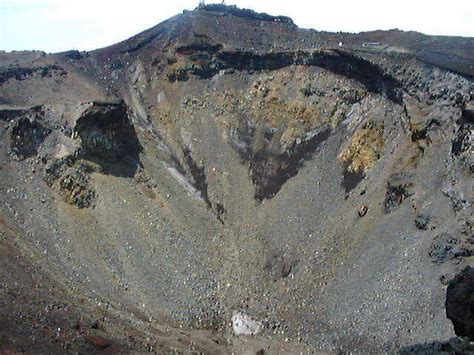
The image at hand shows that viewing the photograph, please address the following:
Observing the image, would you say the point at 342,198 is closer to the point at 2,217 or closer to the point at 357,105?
the point at 357,105

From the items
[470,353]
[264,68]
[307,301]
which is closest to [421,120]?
[307,301]

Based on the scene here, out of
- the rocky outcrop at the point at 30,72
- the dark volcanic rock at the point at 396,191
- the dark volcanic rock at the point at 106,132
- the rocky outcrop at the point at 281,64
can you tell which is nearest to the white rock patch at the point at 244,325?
the dark volcanic rock at the point at 396,191

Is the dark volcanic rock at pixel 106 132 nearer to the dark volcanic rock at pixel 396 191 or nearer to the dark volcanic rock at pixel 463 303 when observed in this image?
the dark volcanic rock at pixel 396 191

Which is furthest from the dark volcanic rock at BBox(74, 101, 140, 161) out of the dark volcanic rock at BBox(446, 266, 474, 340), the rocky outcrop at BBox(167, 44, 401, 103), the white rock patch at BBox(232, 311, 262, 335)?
the dark volcanic rock at BBox(446, 266, 474, 340)

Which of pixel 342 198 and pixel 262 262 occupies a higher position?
pixel 342 198

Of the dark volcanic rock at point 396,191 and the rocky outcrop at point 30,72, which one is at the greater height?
the rocky outcrop at point 30,72

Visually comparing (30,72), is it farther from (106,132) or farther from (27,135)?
(106,132)

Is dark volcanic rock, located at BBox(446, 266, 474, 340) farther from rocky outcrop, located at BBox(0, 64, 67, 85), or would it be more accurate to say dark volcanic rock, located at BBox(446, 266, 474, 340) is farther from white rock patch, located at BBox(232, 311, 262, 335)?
rocky outcrop, located at BBox(0, 64, 67, 85)
